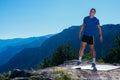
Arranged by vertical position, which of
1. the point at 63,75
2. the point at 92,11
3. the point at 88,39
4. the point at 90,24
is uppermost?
the point at 92,11

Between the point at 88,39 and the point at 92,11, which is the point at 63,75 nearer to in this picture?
the point at 88,39

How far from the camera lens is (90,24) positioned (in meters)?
13.0

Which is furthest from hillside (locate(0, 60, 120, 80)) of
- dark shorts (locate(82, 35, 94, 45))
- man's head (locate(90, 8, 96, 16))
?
man's head (locate(90, 8, 96, 16))

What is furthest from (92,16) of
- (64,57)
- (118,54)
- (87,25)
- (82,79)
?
(64,57)

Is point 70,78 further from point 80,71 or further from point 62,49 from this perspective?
point 62,49

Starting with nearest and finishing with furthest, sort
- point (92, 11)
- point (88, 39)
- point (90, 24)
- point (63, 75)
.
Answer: point (63, 75)
point (92, 11)
point (90, 24)
point (88, 39)

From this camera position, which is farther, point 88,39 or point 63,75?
point 88,39

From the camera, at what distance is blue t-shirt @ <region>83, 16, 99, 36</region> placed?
12906 mm

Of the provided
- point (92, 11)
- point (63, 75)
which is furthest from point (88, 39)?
point (63, 75)

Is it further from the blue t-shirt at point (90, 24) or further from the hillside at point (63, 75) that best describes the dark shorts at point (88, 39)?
the hillside at point (63, 75)

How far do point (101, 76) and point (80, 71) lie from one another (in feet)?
3.51

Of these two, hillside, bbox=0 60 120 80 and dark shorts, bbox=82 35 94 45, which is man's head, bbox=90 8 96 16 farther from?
hillside, bbox=0 60 120 80

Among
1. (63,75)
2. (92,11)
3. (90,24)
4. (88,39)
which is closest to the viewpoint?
(63,75)

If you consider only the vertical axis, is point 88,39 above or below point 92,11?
below
